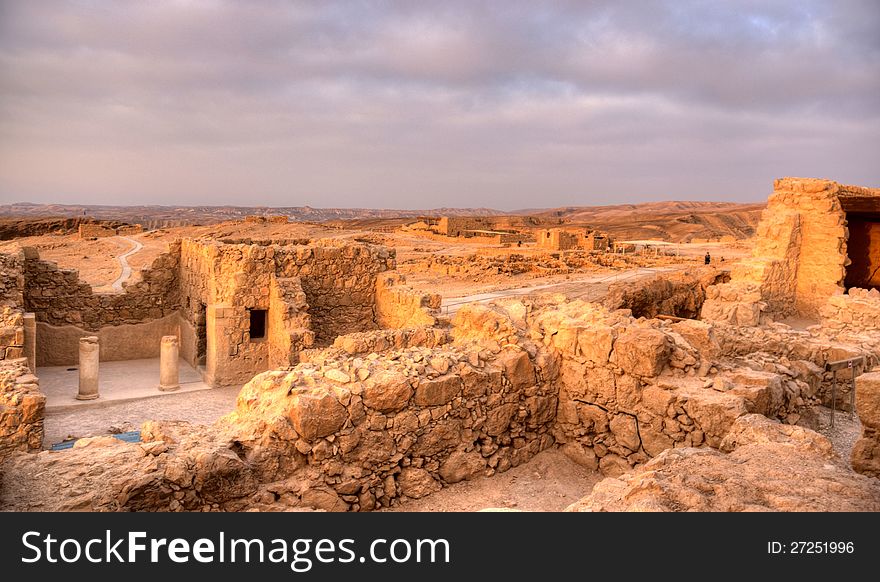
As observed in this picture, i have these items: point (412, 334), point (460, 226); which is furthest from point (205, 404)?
point (460, 226)

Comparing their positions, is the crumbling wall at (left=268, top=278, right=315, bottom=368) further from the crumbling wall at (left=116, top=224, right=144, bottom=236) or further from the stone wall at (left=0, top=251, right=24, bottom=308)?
the crumbling wall at (left=116, top=224, right=144, bottom=236)

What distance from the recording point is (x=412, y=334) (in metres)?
8.98

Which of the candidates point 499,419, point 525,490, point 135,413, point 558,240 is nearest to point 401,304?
point 135,413

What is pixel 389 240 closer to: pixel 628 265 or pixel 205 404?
pixel 628 265

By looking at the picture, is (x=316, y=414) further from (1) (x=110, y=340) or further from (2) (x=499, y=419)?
(1) (x=110, y=340)

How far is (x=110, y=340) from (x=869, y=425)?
13542mm

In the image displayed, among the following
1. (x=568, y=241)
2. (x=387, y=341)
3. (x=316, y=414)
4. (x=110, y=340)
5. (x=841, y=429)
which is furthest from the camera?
(x=568, y=241)

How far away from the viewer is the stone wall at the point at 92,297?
12516 mm

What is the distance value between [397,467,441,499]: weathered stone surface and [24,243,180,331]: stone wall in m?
10.1

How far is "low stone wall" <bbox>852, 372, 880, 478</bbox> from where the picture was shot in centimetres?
458

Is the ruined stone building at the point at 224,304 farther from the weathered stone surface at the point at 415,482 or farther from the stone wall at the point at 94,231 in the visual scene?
the stone wall at the point at 94,231

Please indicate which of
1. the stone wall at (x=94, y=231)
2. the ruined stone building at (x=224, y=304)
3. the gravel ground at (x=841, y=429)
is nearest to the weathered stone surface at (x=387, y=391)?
the gravel ground at (x=841, y=429)

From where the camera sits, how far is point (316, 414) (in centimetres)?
514

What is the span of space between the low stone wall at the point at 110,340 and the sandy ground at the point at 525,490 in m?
10.2
